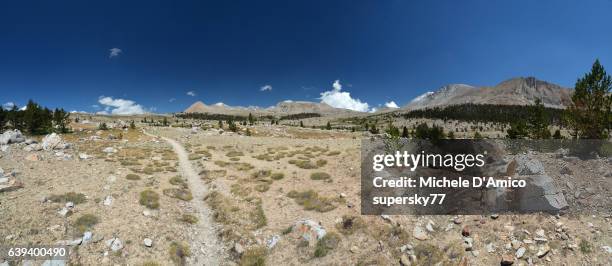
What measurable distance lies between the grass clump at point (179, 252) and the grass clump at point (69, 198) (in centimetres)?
748

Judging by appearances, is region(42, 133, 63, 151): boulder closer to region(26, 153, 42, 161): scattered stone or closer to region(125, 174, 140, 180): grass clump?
region(26, 153, 42, 161): scattered stone

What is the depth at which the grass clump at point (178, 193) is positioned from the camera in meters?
20.8

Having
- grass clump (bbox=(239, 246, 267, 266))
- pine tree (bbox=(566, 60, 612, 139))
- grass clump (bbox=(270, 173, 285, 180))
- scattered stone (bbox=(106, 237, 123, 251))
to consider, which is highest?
pine tree (bbox=(566, 60, 612, 139))

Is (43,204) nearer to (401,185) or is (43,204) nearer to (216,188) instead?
(216,188)

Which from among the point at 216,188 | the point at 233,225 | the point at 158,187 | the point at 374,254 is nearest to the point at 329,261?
the point at 374,254

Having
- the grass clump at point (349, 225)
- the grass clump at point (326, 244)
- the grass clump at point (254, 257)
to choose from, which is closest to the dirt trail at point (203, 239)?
the grass clump at point (254, 257)

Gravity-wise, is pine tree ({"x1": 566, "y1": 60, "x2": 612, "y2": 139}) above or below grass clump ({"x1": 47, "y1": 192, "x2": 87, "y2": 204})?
above

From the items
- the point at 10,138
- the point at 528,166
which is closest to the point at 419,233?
the point at 528,166

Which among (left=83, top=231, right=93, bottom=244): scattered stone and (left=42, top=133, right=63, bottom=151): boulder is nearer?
(left=83, top=231, right=93, bottom=244): scattered stone

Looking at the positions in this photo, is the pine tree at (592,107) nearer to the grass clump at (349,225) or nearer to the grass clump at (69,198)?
the grass clump at (349,225)

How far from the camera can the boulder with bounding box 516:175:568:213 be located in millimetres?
14180

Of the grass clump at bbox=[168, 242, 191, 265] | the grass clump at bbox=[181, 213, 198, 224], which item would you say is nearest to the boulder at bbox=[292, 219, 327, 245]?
the grass clump at bbox=[168, 242, 191, 265]

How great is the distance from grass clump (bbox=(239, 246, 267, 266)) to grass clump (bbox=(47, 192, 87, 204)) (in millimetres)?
10966

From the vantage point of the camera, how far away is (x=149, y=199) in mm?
18875
